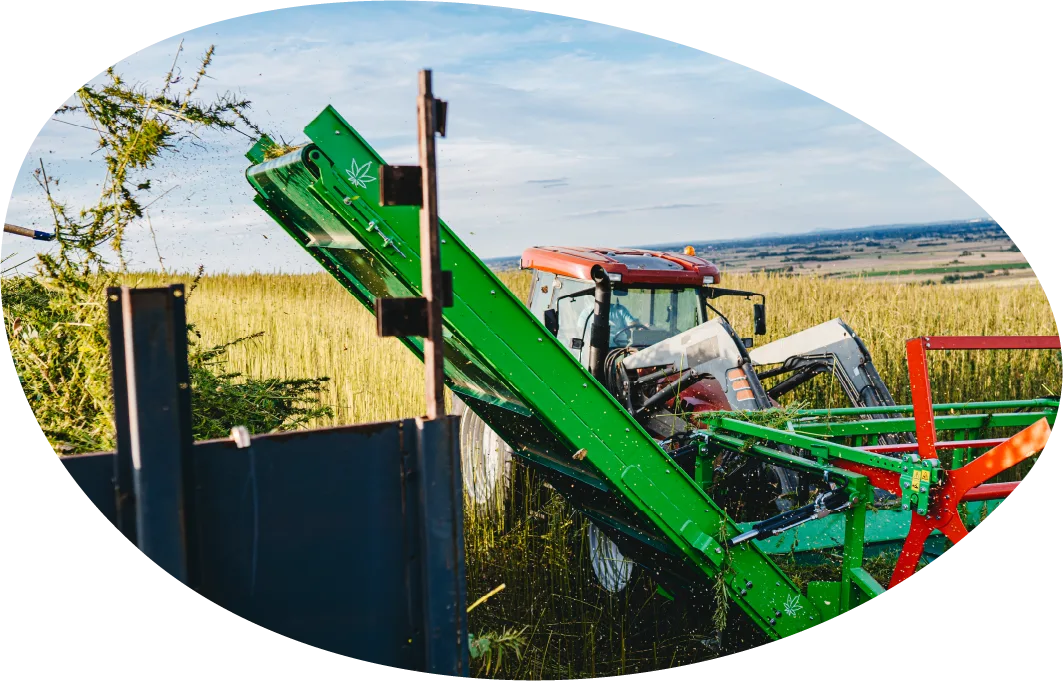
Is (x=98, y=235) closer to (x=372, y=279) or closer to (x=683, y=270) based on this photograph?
(x=372, y=279)

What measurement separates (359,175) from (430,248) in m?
0.45

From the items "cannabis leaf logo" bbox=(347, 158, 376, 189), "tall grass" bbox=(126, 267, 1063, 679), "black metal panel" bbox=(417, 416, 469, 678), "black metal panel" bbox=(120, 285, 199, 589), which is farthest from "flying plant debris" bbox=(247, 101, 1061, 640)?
"black metal panel" bbox=(120, 285, 199, 589)

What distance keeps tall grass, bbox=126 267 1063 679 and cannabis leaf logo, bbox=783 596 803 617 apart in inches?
14.6

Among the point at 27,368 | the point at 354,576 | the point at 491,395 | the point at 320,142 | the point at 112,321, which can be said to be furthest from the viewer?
the point at 491,395

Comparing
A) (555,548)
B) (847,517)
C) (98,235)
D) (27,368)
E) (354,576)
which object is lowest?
(555,548)

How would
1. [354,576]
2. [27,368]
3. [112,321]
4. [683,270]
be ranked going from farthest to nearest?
1. [683,270]
2. [27,368]
3. [354,576]
4. [112,321]

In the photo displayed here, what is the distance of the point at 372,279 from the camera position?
2652 mm

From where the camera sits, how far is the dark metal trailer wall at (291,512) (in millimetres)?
1666

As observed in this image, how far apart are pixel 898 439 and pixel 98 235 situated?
3.39 metres

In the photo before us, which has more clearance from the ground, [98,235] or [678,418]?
[98,235]

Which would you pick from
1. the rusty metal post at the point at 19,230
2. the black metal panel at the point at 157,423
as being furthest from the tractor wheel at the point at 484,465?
the black metal panel at the point at 157,423

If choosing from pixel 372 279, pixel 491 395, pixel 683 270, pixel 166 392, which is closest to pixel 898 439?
pixel 683 270

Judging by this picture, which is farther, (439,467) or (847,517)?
(847,517)

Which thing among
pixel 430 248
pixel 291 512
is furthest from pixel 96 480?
pixel 430 248
